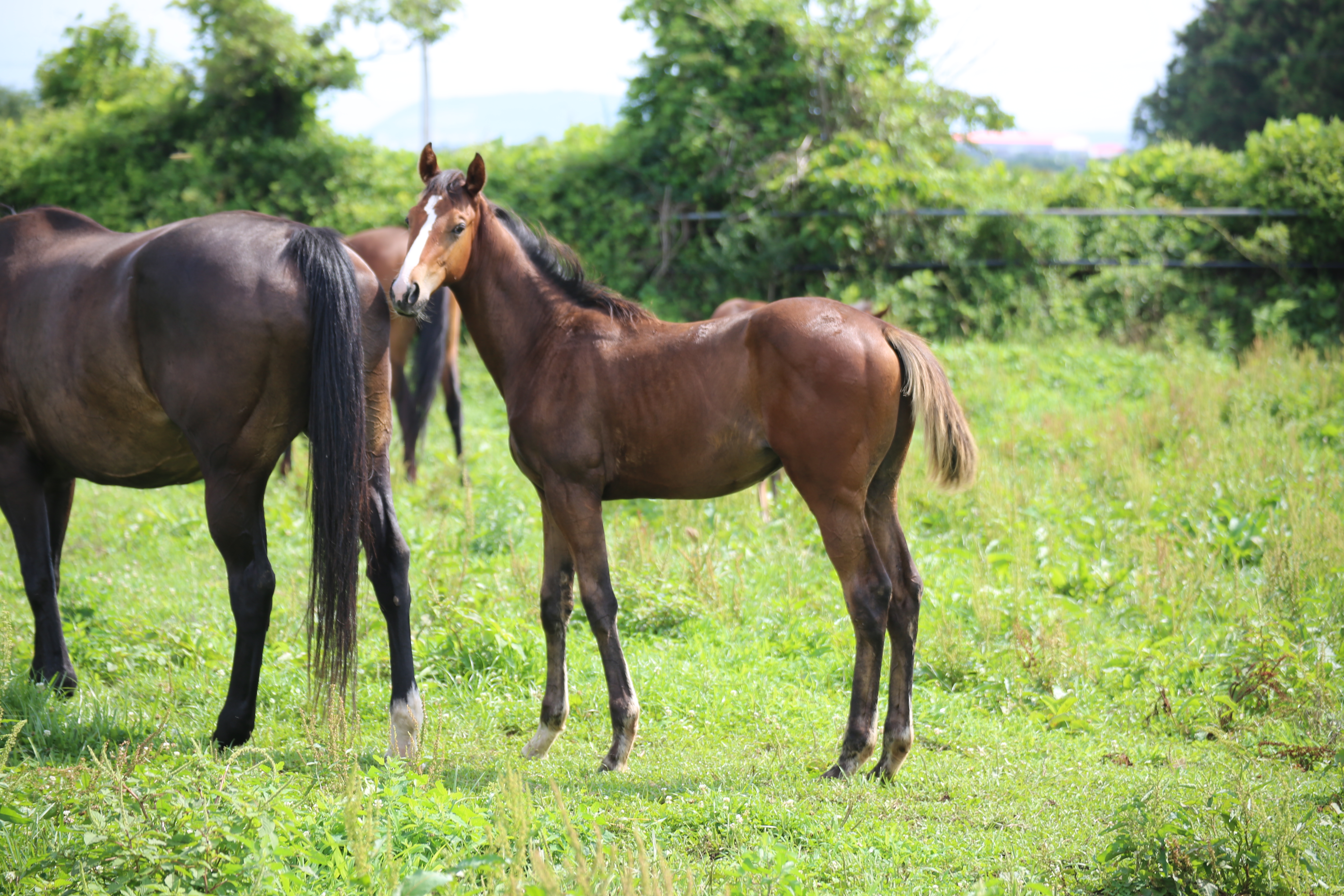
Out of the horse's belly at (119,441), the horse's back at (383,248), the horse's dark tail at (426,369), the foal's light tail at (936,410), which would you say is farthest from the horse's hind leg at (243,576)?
the horse's back at (383,248)

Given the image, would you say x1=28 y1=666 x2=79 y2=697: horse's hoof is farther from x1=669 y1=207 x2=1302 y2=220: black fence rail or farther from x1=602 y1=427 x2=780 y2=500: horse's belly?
x1=669 y1=207 x2=1302 y2=220: black fence rail

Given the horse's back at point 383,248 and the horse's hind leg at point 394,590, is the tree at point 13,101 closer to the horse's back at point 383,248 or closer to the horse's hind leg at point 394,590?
the horse's back at point 383,248

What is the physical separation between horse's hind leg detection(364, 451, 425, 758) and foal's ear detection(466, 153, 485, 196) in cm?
114

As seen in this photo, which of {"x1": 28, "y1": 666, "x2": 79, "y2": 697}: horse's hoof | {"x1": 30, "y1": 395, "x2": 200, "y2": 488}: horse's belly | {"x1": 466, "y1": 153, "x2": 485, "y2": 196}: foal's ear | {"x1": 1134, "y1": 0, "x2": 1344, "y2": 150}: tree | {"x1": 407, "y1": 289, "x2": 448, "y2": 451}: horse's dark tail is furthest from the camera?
{"x1": 1134, "y1": 0, "x2": 1344, "y2": 150}: tree

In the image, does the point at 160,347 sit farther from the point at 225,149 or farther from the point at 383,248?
the point at 225,149

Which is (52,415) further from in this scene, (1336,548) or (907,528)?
(1336,548)

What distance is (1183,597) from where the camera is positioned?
16.6 feet

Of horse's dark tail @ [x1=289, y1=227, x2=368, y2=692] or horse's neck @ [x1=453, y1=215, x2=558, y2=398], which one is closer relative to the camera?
horse's dark tail @ [x1=289, y1=227, x2=368, y2=692]

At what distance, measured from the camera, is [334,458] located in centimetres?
361

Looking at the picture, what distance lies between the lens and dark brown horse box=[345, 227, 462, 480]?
793 centimetres

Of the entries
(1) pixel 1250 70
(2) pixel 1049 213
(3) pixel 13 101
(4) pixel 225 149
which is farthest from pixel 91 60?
(3) pixel 13 101

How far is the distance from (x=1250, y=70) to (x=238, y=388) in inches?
1026

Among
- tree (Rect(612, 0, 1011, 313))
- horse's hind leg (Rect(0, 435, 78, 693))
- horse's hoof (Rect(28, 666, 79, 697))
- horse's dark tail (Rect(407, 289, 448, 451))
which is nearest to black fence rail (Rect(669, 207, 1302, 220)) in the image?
tree (Rect(612, 0, 1011, 313))

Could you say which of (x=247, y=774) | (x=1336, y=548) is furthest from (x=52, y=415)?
(x=1336, y=548)
